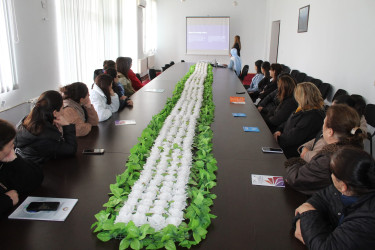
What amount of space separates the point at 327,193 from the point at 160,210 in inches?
28.8

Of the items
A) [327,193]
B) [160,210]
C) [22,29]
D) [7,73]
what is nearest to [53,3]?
[22,29]

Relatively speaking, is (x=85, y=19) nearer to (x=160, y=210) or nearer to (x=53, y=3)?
(x=53, y=3)

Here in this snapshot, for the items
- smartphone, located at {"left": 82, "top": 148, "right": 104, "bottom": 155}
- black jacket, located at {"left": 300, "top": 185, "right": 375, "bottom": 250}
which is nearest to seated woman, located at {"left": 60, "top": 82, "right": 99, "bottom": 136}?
smartphone, located at {"left": 82, "top": 148, "right": 104, "bottom": 155}

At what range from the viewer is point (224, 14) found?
1194cm

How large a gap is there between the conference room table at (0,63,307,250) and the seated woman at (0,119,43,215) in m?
0.06

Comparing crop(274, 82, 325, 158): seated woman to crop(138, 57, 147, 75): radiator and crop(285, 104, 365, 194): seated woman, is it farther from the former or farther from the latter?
crop(138, 57, 147, 75): radiator

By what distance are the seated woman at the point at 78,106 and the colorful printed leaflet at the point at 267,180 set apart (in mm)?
1435

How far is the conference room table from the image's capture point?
1.24m

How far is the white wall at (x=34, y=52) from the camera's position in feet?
13.0

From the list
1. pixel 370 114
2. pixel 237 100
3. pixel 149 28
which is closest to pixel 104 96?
pixel 237 100

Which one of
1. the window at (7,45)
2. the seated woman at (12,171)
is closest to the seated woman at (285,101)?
the seated woman at (12,171)

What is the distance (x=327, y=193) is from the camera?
1.38 m

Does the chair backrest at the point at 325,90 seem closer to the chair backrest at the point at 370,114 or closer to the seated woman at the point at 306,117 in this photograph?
the chair backrest at the point at 370,114

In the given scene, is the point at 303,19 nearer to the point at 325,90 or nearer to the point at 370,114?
the point at 325,90
